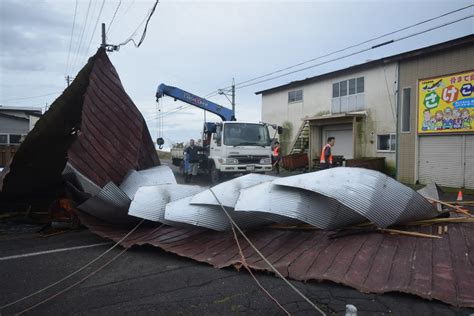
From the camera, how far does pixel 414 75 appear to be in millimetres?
16500

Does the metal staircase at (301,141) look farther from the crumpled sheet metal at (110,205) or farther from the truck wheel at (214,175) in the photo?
the crumpled sheet metal at (110,205)

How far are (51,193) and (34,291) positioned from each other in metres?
4.06

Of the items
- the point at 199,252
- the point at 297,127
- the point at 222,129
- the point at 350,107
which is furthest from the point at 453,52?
the point at 199,252

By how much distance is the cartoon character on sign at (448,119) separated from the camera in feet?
48.4

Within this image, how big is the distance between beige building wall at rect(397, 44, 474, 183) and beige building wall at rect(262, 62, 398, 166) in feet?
2.88

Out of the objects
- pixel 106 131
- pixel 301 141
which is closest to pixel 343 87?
pixel 301 141

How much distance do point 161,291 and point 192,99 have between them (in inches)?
583

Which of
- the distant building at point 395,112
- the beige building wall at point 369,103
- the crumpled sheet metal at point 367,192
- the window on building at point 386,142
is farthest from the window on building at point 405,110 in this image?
the crumpled sheet metal at point 367,192

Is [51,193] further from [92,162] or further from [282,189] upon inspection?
[282,189]

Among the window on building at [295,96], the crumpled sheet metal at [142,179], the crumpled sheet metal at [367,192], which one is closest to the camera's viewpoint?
the crumpled sheet metal at [367,192]

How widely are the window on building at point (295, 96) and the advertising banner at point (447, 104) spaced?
9647 mm

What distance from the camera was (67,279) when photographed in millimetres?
4199

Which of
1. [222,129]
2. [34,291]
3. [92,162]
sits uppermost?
[222,129]

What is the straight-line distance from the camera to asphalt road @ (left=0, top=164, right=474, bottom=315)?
333 cm
